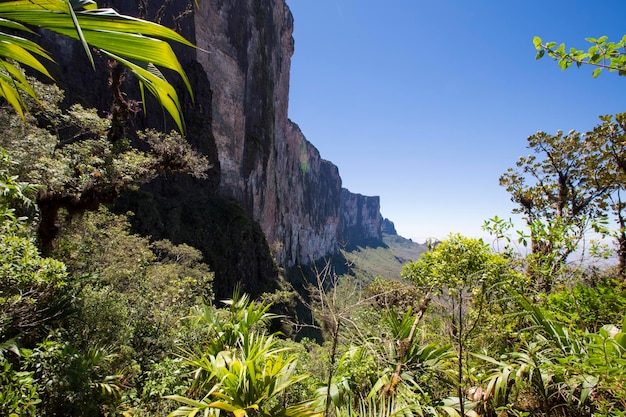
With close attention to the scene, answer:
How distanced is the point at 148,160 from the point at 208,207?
27.4m

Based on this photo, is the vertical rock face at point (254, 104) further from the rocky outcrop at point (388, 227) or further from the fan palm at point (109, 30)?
the rocky outcrop at point (388, 227)

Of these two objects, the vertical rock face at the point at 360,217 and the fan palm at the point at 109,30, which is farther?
the vertical rock face at the point at 360,217

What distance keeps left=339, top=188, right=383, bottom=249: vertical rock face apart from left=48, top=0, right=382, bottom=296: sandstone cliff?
78316 millimetres

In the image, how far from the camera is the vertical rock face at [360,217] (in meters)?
132

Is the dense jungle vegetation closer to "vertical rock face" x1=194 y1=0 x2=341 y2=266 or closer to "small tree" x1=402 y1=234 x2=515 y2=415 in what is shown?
"small tree" x1=402 y1=234 x2=515 y2=415

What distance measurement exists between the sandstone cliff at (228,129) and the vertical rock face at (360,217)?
78.3 metres

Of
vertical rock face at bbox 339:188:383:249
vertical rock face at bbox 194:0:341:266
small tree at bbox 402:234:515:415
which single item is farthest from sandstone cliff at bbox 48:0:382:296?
vertical rock face at bbox 339:188:383:249

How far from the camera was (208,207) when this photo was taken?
33469 millimetres

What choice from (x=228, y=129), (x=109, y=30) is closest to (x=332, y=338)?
(x=109, y=30)

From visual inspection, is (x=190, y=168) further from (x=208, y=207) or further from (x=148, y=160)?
(x=208, y=207)

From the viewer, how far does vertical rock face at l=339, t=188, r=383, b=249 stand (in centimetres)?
13200

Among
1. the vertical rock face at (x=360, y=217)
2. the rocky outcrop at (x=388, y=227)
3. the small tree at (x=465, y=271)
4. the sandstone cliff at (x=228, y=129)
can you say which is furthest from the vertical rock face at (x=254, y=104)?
the rocky outcrop at (x=388, y=227)

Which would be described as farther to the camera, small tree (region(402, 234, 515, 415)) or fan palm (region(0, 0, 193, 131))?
small tree (region(402, 234, 515, 415))

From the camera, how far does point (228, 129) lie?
37250 mm
